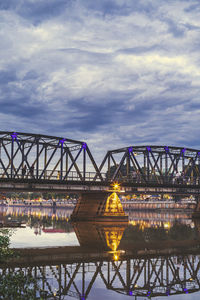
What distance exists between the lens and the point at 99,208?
7856 centimetres

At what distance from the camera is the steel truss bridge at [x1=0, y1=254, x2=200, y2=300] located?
19.9 m

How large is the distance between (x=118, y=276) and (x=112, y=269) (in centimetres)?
232

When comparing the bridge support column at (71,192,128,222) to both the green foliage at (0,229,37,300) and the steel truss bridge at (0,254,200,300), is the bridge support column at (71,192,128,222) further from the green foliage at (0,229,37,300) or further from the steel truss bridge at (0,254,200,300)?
the green foliage at (0,229,37,300)

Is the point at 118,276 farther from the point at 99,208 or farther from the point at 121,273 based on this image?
the point at 99,208

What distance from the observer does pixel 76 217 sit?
8225 centimetres

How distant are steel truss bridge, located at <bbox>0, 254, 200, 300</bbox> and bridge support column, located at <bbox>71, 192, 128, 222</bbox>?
46348mm

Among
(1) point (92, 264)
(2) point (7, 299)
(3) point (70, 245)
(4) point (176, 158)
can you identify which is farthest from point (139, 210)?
(2) point (7, 299)

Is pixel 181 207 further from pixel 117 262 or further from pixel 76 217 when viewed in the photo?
pixel 117 262

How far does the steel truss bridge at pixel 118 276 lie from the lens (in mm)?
19891

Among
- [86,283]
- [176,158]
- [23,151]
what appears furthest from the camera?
[176,158]

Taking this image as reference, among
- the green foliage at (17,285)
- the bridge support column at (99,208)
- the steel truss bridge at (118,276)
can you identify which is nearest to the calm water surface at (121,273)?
the steel truss bridge at (118,276)

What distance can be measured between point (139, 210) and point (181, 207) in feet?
61.5

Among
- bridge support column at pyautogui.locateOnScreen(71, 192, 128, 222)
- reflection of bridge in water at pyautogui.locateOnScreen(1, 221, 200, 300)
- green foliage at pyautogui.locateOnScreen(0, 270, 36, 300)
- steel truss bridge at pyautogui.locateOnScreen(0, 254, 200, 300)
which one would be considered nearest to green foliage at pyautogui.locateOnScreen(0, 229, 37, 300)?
green foliage at pyautogui.locateOnScreen(0, 270, 36, 300)

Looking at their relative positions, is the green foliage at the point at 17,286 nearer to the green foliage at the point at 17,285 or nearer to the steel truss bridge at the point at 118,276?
the green foliage at the point at 17,285
